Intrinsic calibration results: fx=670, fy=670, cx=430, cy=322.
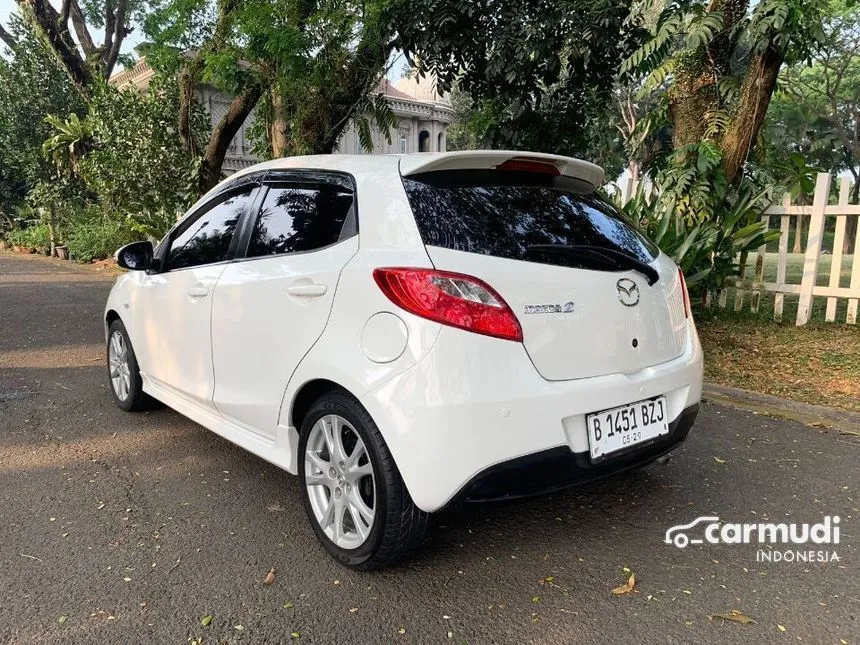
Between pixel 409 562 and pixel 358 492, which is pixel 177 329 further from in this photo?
pixel 409 562

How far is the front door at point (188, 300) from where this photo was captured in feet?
11.4

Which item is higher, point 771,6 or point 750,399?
point 771,6

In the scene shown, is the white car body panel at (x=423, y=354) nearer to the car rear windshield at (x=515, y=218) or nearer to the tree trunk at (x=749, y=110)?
the car rear windshield at (x=515, y=218)

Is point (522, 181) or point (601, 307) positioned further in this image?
point (522, 181)

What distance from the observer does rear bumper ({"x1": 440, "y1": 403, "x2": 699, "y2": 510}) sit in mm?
2320

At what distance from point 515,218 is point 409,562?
1461 mm

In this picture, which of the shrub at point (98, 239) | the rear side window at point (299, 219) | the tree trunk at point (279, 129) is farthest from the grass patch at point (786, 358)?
the shrub at point (98, 239)

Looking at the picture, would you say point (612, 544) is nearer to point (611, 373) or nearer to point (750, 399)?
point (611, 373)

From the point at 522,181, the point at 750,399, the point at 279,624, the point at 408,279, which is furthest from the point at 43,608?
the point at 750,399

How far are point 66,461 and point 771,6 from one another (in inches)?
252

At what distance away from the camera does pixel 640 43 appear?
306 inches

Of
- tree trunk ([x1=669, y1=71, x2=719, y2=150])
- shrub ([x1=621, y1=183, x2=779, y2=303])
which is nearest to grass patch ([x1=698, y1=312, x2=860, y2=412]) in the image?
shrub ([x1=621, y1=183, x2=779, y2=303])

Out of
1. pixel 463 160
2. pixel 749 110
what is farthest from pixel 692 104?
pixel 463 160

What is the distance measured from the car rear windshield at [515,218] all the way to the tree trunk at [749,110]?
4.58 m
